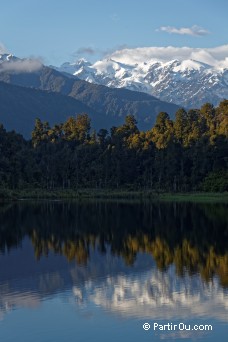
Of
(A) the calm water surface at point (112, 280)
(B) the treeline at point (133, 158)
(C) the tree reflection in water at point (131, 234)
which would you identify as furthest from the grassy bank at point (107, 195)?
(A) the calm water surface at point (112, 280)

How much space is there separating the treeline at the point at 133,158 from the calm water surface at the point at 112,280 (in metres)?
56.0

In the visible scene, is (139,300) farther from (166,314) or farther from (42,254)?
(42,254)

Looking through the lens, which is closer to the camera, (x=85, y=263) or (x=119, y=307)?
(x=119, y=307)

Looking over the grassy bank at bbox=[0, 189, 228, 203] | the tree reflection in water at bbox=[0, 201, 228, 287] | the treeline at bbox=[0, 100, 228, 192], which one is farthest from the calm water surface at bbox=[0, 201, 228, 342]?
the treeline at bbox=[0, 100, 228, 192]

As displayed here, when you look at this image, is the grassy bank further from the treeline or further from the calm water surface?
the calm water surface

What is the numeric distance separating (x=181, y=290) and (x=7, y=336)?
1086cm

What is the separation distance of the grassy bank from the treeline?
4.23 m

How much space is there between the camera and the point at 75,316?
→ 29.4m

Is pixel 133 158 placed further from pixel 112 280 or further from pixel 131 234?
pixel 112 280

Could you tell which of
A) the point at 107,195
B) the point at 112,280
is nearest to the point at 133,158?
the point at 107,195

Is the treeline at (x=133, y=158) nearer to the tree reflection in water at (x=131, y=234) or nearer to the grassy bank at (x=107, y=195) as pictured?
the grassy bank at (x=107, y=195)

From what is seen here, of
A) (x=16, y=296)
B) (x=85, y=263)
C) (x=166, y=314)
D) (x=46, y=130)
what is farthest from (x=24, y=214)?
(x=46, y=130)

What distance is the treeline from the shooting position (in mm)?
125312

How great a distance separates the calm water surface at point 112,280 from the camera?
2773 centimetres
